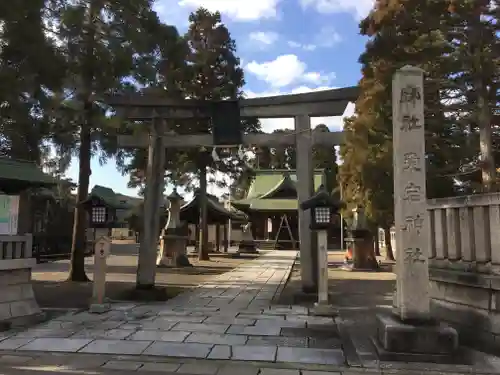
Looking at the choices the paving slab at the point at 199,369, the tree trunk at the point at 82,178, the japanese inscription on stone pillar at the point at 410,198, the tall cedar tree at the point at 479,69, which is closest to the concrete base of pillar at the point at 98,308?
the paving slab at the point at 199,369

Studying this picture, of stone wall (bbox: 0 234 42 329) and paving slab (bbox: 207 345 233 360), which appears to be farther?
stone wall (bbox: 0 234 42 329)

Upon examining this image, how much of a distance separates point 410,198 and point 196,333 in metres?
3.93

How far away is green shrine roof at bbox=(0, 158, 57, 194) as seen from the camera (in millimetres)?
8531

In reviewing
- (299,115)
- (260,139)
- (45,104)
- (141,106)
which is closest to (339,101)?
(299,115)

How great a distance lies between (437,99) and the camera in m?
14.0

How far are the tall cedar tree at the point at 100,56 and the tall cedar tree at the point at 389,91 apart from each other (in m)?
6.21

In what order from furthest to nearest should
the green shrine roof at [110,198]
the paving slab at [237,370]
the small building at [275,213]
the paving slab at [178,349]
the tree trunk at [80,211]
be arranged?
the small building at [275,213]
the tree trunk at [80,211]
the green shrine roof at [110,198]
the paving slab at [178,349]
the paving slab at [237,370]

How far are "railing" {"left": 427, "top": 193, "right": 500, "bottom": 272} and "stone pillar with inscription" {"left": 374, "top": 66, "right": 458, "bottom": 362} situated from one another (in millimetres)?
1000

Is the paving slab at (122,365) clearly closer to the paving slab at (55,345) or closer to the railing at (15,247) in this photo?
the paving slab at (55,345)

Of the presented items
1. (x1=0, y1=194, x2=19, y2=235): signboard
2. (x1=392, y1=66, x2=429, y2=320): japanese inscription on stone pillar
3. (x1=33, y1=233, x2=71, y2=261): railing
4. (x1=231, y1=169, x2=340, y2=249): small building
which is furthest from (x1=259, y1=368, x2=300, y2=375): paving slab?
(x1=231, y1=169, x2=340, y2=249): small building

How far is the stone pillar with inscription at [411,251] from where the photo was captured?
233 inches

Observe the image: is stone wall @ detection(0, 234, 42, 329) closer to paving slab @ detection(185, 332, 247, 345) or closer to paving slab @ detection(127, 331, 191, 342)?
paving slab @ detection(127, 331, 191, 342)

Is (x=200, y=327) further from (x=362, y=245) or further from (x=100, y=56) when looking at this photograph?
(x=362, y=245)

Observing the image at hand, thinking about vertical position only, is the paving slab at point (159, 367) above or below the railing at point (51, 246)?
below
